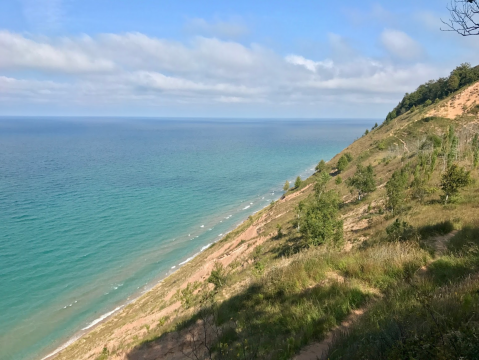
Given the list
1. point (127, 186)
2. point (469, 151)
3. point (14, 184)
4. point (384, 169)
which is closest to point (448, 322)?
point (469, 151)

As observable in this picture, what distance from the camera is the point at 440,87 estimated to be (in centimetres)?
7994

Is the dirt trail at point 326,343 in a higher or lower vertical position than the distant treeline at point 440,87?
lower

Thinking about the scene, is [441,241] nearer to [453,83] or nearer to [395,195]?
[395,195]

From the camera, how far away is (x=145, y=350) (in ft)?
40.3

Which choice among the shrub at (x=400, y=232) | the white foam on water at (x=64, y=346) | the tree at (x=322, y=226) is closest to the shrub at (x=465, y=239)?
the shrub at (x=400, y=232)

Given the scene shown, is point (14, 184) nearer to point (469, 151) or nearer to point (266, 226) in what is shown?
point (266, 226)

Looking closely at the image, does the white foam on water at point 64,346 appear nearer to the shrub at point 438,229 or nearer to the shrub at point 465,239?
the shrub at point 438,229

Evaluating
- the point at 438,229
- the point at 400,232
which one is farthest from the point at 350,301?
the point at 438,229

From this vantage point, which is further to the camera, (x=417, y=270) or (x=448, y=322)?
(x=417, y=270)

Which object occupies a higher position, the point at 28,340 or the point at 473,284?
the point at 473,284

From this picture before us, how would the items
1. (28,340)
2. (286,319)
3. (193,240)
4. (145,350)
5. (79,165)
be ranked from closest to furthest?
(286,319) < (145,350) < (28,340) < (193,240) < (79,165)

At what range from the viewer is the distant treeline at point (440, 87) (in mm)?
71656

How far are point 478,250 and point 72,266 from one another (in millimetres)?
36351

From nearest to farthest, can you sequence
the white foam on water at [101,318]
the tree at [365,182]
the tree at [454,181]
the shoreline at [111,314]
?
1. the tree at [454,181]
2. the shoreline at [111,314]
3. the white foam on water at [101,318]
4. the tree at [365,182]
